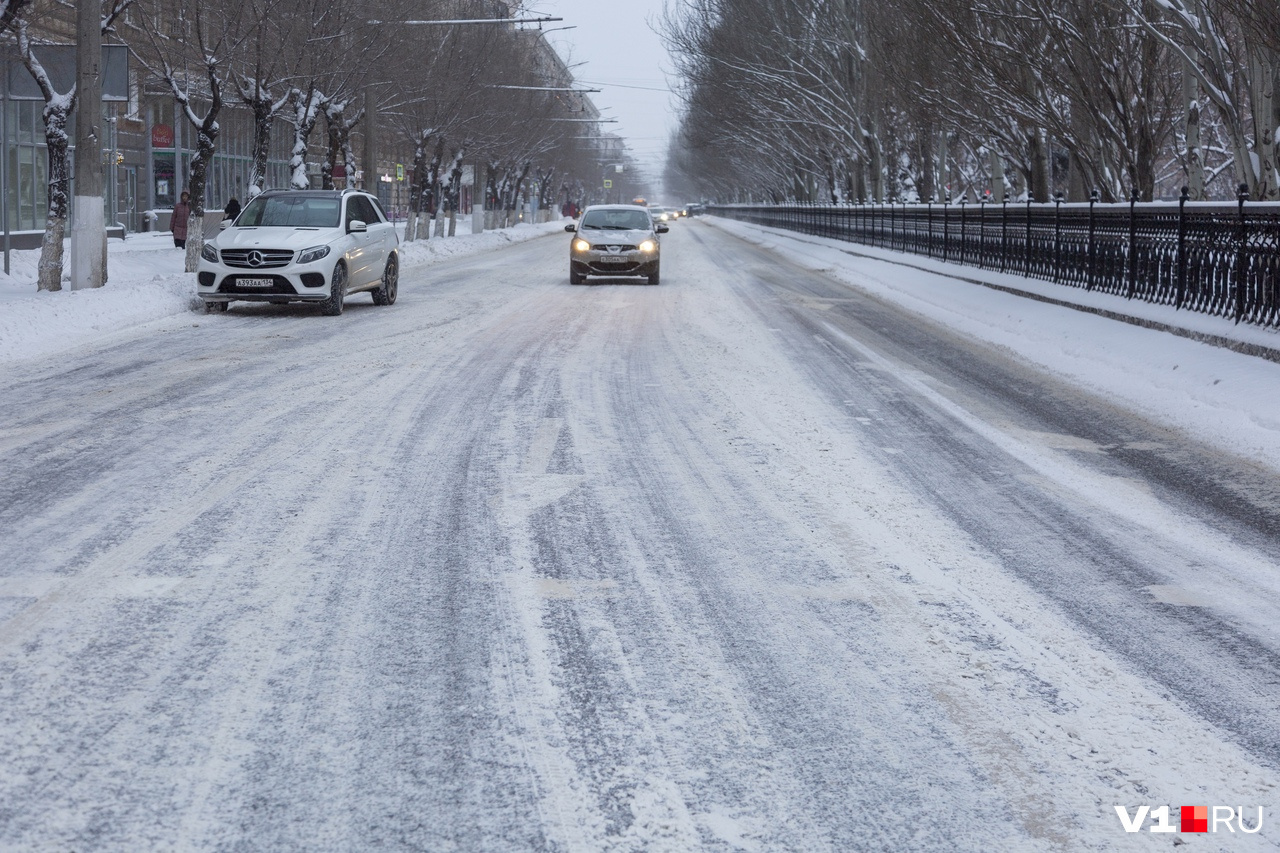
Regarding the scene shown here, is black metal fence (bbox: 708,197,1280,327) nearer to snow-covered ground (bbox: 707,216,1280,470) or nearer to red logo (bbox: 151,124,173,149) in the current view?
snow-covered ground (bbox: 707,216,1280,470)

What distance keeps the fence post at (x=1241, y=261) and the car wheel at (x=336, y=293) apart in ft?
35.4

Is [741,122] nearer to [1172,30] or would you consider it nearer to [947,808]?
[1172,30]

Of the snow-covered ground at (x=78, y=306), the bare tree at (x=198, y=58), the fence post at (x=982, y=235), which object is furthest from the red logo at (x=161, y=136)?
the fence post at (x=982, y=235)

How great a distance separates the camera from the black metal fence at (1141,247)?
13383mm

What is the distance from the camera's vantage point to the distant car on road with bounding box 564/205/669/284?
1011 inches

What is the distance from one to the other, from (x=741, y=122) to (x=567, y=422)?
63627 millimetres

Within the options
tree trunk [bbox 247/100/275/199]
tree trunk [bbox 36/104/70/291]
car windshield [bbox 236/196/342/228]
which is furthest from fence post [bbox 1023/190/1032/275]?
tree trunk [bbox 247/100/275/199]

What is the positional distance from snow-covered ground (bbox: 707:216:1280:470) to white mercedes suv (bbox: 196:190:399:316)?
7.97 m

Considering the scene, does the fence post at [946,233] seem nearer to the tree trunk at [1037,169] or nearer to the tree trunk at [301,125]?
the tree trunk at [1037,169]

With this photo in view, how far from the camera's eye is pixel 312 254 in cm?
1792

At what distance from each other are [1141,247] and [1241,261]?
142 inches

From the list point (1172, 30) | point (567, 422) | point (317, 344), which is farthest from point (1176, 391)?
point (1172, 30)

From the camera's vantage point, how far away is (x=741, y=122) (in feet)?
232

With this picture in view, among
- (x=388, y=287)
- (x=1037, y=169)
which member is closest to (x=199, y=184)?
(x=388, y=287)
